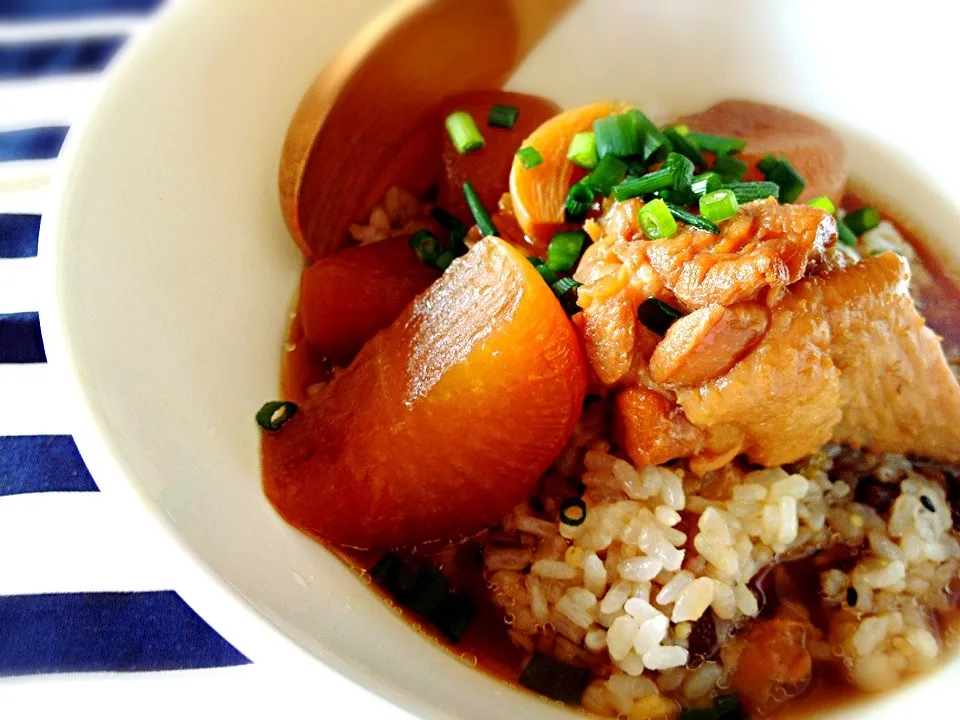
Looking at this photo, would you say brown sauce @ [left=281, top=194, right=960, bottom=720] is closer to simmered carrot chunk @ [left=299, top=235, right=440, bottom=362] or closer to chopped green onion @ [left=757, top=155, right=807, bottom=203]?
simmered carrot chunk @ [left=299, top=235, right=440, bottom=362]

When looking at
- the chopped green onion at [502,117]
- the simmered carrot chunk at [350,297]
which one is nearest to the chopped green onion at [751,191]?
the chopped green onion at [502,117]

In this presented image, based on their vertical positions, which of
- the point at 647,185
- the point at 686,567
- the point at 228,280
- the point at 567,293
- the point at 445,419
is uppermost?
the point at 647,185

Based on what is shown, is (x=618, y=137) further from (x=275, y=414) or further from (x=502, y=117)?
(x=275, y=414)

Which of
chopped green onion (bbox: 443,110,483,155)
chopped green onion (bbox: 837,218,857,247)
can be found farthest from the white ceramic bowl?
chopped green onion (bbox: 837,218,857,247)

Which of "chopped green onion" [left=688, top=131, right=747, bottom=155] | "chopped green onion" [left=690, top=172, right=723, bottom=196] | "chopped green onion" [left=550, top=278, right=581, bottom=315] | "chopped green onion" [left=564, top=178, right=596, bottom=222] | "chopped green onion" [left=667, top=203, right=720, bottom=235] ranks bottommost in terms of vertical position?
"chopped green onion" [left=550, top=278, right=581, bottom=315]

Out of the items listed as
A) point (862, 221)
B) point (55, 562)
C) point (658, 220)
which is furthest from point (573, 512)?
point (862, 221)

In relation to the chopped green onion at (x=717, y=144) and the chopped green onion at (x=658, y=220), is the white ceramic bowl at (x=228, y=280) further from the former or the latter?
the chopped green onion at (x=658, y=220)
